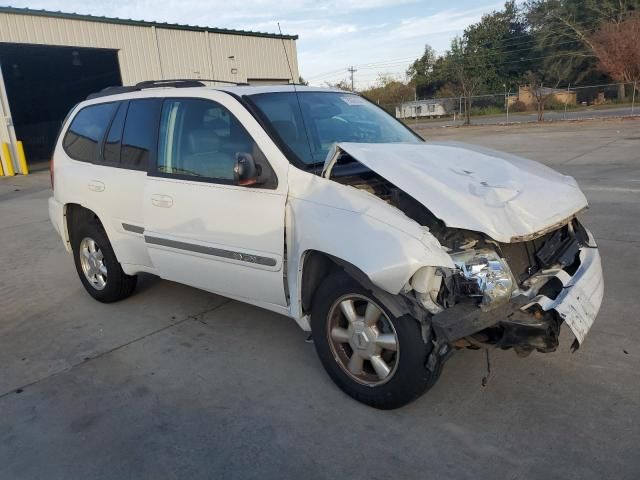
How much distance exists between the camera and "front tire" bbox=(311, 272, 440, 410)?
2.78 meters

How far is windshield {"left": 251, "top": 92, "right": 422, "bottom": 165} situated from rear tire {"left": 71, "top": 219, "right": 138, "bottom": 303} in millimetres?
2104

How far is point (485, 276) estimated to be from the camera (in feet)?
9.21

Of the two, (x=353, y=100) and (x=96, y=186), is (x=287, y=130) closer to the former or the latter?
(x=353, y=100)

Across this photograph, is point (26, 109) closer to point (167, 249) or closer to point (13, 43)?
point (13, 43)

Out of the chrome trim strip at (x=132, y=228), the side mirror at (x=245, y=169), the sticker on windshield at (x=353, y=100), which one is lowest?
the chrome trim strip at (x=132, y=228)

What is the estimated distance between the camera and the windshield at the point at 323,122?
11.8 ft

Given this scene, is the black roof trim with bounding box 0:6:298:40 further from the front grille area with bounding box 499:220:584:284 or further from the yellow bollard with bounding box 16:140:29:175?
the front grille area with bounding box 499:220:584:284

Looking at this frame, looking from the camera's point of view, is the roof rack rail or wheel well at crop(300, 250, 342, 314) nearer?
wheel well at crop(300, 250, 342, 314)

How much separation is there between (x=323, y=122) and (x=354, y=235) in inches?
55.9

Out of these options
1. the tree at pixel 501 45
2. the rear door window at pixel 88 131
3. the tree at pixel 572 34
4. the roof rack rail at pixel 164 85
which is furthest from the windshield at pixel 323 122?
the tree at pixel 501 45

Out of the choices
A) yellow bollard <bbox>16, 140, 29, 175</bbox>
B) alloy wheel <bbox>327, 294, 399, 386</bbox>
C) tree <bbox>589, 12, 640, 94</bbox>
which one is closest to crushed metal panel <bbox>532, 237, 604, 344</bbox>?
alloy wheel <bbox>327, 294, 399, 386</bbox>

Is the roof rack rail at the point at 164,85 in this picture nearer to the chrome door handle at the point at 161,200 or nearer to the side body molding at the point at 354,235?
the chrome door handle at the point at 161,200

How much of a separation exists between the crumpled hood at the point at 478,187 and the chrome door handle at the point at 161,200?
1369 mm

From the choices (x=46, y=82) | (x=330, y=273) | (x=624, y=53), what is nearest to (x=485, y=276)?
(x=330, y=273)
